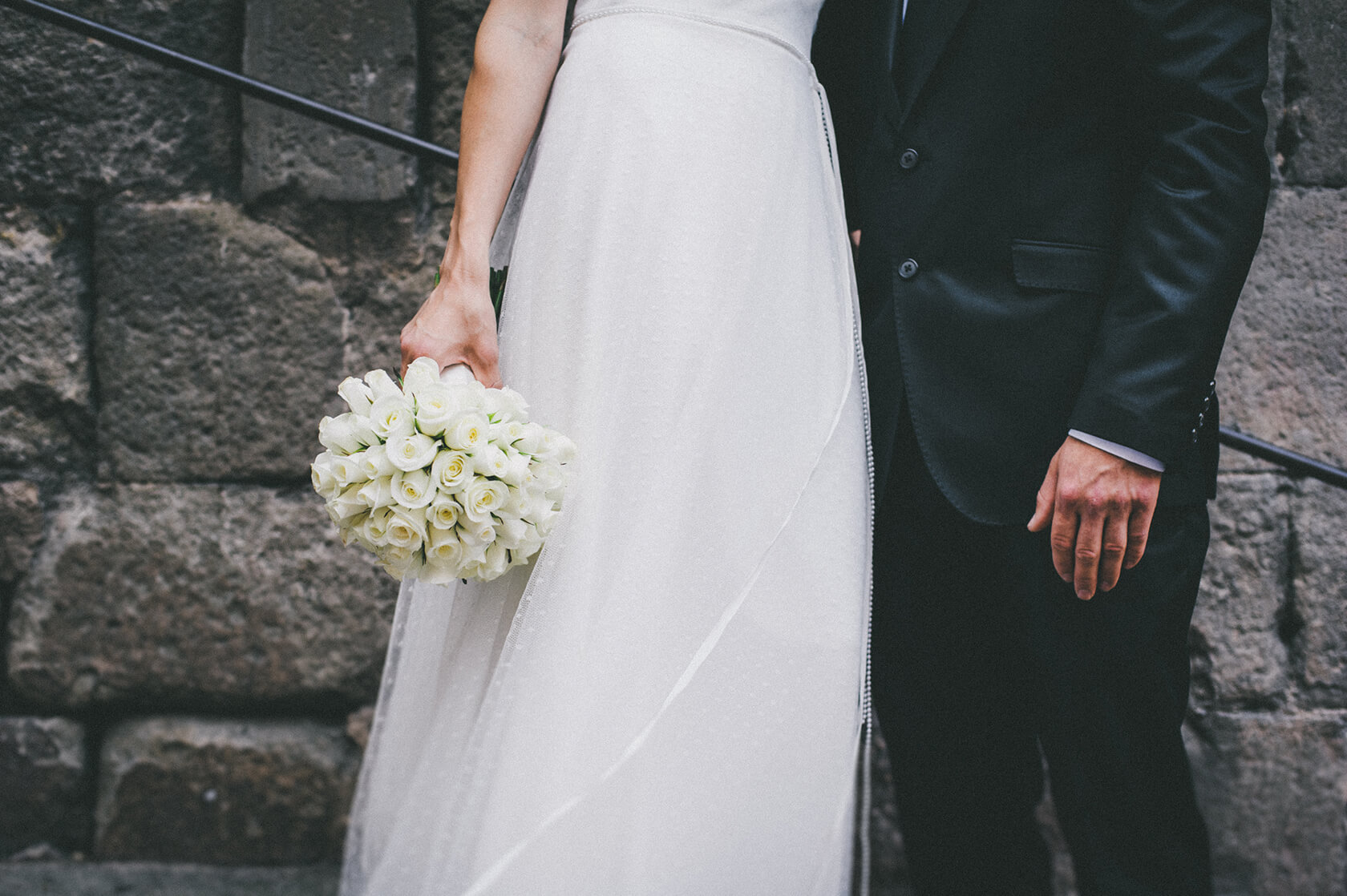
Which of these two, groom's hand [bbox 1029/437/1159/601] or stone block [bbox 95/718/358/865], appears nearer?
groom's hand [bbox 1029/437/1159/601]

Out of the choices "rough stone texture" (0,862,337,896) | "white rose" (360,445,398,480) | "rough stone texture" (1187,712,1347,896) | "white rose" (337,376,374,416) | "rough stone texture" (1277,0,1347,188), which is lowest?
"rough stone texture" (0,862,337,896)

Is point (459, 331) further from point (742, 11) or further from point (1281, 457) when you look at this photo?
point (1281, 457)

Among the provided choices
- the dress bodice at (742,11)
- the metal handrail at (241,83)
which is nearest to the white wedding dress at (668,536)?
the dress bodice at (742,11)

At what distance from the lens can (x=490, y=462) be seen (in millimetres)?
916

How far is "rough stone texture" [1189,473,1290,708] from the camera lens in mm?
1998

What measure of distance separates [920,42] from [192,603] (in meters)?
1.88

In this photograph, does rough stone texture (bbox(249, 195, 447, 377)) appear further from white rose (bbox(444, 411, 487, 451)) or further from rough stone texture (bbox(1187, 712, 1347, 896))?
rough stone texture (bbox(1187, 712, 1347, 896))

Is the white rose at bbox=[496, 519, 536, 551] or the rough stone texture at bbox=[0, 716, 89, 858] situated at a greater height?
the white rose at bbox=[496, 519, 536, 551]

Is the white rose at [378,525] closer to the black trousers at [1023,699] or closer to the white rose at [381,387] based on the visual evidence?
the white rose at [381,387]

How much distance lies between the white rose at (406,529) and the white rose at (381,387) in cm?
13

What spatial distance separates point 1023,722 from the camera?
4.22 ft

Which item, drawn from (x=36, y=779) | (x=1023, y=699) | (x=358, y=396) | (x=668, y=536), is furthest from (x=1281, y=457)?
(x=36, y=779)

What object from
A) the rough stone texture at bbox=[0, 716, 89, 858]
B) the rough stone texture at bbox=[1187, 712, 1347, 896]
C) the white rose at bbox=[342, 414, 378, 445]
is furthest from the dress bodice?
the rough stone texture at bbox=[0, 716, 89, 858]

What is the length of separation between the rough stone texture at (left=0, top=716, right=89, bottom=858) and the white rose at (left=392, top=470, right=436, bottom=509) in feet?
5.36
